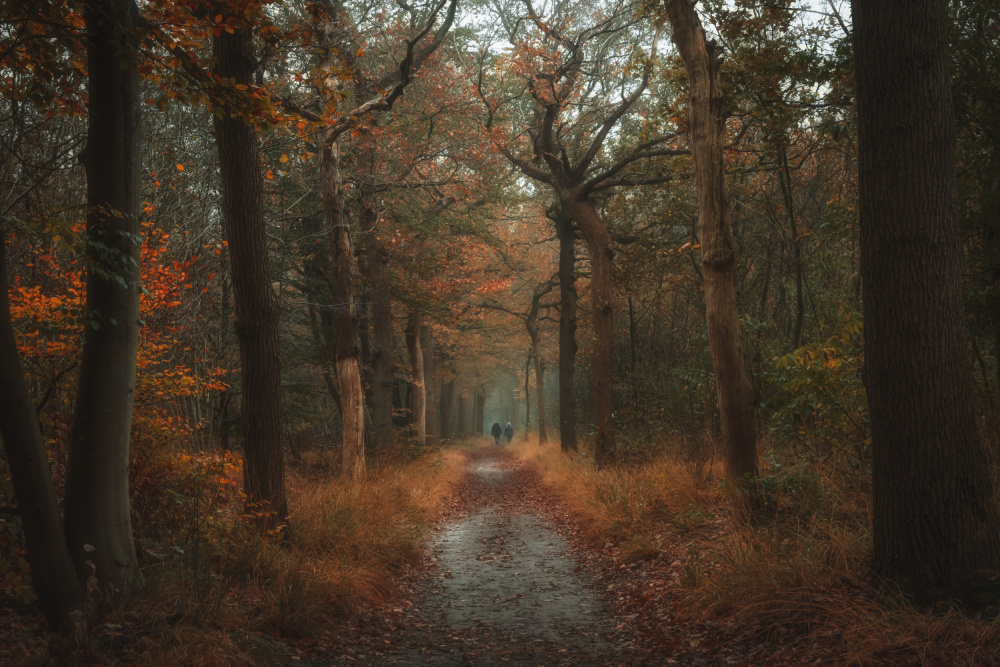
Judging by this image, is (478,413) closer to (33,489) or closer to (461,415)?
(461,415)

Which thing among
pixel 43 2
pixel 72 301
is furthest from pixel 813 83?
pixel 72 301

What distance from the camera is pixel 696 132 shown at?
8.30 metres

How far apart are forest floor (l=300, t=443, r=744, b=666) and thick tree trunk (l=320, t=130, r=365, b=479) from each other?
253 cm

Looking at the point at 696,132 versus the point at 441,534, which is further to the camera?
the point at 441,534

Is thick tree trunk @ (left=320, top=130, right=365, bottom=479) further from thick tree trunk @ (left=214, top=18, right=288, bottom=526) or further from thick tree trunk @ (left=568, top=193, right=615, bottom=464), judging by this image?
thick tree trunk @ (left=568, top=193, right=615, bottom=464)

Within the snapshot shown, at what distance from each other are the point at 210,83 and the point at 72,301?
243 cm

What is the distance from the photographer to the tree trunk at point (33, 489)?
4184 millimetres

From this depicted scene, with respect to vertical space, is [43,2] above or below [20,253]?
above

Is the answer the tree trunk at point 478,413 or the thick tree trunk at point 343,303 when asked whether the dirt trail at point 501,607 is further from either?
the tree trunk at point 478,413

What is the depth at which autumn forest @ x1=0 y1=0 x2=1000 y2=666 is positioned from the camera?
461 centimetres

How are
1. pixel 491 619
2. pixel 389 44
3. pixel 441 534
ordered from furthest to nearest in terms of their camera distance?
pixel 389 44 → pixel 441 534 → pixel 491 619

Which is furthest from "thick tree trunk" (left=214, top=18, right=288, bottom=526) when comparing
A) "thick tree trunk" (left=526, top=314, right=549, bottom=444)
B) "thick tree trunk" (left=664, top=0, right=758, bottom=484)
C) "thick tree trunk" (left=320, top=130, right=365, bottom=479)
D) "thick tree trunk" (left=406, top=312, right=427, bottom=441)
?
"thick tree trunk" (left=526, top=314, right=549, bottom=444)

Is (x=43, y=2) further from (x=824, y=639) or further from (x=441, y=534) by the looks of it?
(x=441, y=534)

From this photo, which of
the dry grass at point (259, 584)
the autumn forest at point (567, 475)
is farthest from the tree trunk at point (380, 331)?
the dry grass at point (259, 584)
